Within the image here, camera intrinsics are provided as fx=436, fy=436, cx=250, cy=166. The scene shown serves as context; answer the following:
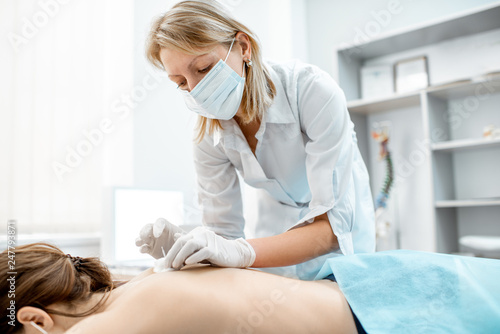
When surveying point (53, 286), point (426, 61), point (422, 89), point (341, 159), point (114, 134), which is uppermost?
point (426, 61)

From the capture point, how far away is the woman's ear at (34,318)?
855 mm

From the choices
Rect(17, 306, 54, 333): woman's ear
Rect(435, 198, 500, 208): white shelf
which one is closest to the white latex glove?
Rect(17, 306, 54, 333): woman's ear

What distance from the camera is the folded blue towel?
89 cm

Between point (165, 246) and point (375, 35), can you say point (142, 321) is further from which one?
point (375, 35)

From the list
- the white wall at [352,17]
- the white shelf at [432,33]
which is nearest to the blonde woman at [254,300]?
the white shelf at [432,33]

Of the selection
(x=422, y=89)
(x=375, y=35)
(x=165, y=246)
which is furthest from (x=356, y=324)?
(x=375, y=35)

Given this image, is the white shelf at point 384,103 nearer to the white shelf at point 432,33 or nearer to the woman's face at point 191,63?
the white shelf at point 432,33

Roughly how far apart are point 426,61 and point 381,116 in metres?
0.48

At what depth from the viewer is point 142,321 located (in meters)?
0.80

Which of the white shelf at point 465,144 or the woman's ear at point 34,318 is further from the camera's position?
the white shelf at point 465,144

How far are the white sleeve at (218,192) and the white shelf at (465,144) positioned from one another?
5.51 feet

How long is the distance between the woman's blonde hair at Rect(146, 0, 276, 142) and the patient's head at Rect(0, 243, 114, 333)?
60 cm

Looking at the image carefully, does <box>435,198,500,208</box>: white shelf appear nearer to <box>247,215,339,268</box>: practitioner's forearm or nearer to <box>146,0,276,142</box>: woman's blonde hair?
<box>247,215,339,268</box>: practitioner's forearm

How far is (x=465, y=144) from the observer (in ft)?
8.43
